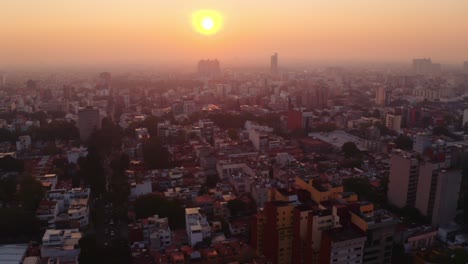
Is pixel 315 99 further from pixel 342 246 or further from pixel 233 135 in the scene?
pixel 342 246

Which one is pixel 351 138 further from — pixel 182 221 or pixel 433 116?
pixel 182 221

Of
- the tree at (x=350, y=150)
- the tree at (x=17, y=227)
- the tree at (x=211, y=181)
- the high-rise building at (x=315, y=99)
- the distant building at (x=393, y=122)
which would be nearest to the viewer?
the tree at (x=17, y=227)

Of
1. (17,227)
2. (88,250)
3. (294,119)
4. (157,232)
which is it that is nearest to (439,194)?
(157,232)

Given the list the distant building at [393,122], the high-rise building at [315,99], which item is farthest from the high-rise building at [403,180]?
the high-rise building at [315,99]

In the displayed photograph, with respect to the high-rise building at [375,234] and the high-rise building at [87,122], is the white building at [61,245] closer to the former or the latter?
the high-rise building at [375,234]

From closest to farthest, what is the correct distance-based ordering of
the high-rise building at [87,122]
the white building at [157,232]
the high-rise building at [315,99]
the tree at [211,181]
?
the white building at [157,232], the tree at [211,181], the high-rise building at [87,122], the high-rise building at [315,99]
